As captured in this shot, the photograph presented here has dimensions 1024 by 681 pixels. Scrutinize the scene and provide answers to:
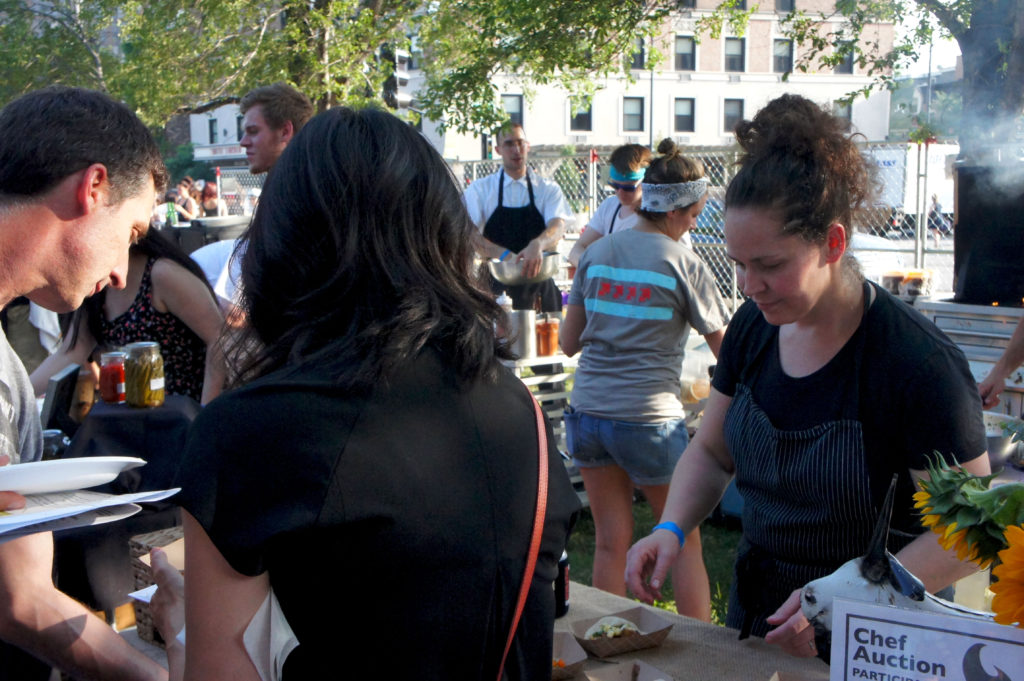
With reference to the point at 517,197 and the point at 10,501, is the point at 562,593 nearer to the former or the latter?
the point at 10,501

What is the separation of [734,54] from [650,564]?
46718 mm

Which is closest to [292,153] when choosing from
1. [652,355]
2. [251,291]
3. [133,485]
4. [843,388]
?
[251,291]

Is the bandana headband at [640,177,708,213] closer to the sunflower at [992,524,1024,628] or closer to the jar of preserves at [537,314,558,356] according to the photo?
the jar of preserves at [537,314,558,356]

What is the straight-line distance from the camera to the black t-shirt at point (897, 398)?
72.0 inches

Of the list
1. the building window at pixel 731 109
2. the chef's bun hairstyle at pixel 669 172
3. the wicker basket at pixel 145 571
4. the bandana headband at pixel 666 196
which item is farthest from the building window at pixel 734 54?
the wicker basket at pixel 145 571

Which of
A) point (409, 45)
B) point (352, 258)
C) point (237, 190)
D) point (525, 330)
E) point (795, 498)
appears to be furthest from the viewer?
point (237, 190)

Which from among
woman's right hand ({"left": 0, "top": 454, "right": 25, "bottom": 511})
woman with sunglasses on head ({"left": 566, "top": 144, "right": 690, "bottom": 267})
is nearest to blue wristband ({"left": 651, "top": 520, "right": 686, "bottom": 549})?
woman's right hand ({"left": 0, "top": 454, "right": 25, "bottom": 511})

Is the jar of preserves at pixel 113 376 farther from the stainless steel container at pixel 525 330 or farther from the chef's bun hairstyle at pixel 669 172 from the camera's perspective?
the stainless steel container at pixel 525 330

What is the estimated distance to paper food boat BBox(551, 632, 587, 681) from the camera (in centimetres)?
196

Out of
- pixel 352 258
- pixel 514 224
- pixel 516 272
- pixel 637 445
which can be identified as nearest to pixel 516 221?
pixel 514 224

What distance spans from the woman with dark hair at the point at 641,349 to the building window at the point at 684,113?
42.0 meters

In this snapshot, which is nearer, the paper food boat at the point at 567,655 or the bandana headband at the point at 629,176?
the paper food boat at the point at 567,655

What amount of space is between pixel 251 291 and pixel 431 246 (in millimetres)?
257

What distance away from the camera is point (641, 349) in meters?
3.88
